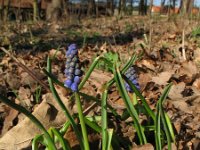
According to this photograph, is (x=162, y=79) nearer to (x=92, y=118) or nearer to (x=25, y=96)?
(x=25, y=96)

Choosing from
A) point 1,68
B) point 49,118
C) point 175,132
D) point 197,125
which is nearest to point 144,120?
point 175,132

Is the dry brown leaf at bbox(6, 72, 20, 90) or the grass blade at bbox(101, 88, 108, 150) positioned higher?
the grass blade at bbox(101, 88, 108, 150)

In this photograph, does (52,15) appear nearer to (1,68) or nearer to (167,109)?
(1,68)

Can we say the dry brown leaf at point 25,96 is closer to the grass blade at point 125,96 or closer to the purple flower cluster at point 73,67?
the grass blade at point 125,96

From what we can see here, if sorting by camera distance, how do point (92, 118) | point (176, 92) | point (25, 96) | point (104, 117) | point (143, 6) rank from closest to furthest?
point (104, 117)
point (92, 118)
point (176, 92)
point (25, 96)
point (143, 6)

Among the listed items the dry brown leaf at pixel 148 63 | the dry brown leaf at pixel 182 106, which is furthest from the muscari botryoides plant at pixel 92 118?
the dry brown leaf at pixel 148 63

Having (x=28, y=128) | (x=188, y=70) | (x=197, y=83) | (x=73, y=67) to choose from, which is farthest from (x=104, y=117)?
(x=188, y=70)

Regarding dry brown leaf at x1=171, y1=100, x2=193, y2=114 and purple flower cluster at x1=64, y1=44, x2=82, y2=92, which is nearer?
purple flower cluster at x1=64, y1=44, x2=82, y2=92

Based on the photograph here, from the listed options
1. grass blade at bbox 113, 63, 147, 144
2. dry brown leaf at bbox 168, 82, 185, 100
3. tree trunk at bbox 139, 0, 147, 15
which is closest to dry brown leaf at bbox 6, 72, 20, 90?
dry brown leaf at bbox 168, 82, 185, 100

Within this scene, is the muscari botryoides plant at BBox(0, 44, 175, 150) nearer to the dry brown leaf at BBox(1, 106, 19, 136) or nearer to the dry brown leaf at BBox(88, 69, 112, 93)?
the dry brown leaf at BBox(1, 106, 19, 136)

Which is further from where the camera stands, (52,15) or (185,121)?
(52,15)

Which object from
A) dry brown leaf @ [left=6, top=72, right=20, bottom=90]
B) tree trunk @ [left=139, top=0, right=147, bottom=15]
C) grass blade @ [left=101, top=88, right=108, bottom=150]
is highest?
grass blade @ [left=101, top=88, right=108, bottom=150]
